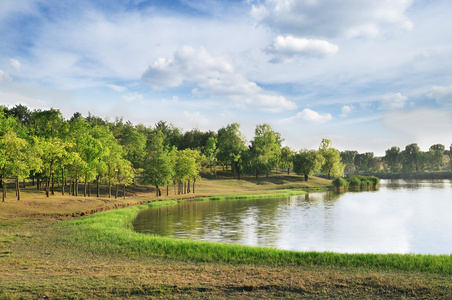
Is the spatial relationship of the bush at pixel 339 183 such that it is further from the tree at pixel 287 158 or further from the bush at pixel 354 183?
the tree at pixel 287 158

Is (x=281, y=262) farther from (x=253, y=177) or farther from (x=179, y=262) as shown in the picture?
(x=253, y=177)

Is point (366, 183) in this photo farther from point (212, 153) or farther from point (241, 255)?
point (241, 255)

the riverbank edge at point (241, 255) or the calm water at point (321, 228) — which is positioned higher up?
the riverbank edge at point (241, 255)

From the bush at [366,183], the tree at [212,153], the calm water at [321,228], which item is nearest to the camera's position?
the calm water at [321,228]

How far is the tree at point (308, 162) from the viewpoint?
12275cm

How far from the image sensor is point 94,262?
1823 cm

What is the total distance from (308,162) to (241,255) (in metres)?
107

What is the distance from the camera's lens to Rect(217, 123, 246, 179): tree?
124188 millimetres

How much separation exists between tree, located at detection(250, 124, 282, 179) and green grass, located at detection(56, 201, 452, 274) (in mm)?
98202

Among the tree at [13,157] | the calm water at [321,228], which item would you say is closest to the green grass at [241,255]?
the calm water at [321,228]

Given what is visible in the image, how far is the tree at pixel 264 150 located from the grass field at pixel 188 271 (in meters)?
97.3

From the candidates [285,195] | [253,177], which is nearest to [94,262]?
[285,195]

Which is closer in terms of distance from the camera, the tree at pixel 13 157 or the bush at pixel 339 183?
the tree at pixel 13 157

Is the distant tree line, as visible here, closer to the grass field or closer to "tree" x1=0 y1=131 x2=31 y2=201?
"tree" x1=0 y1=131 x2=31 y2=201
